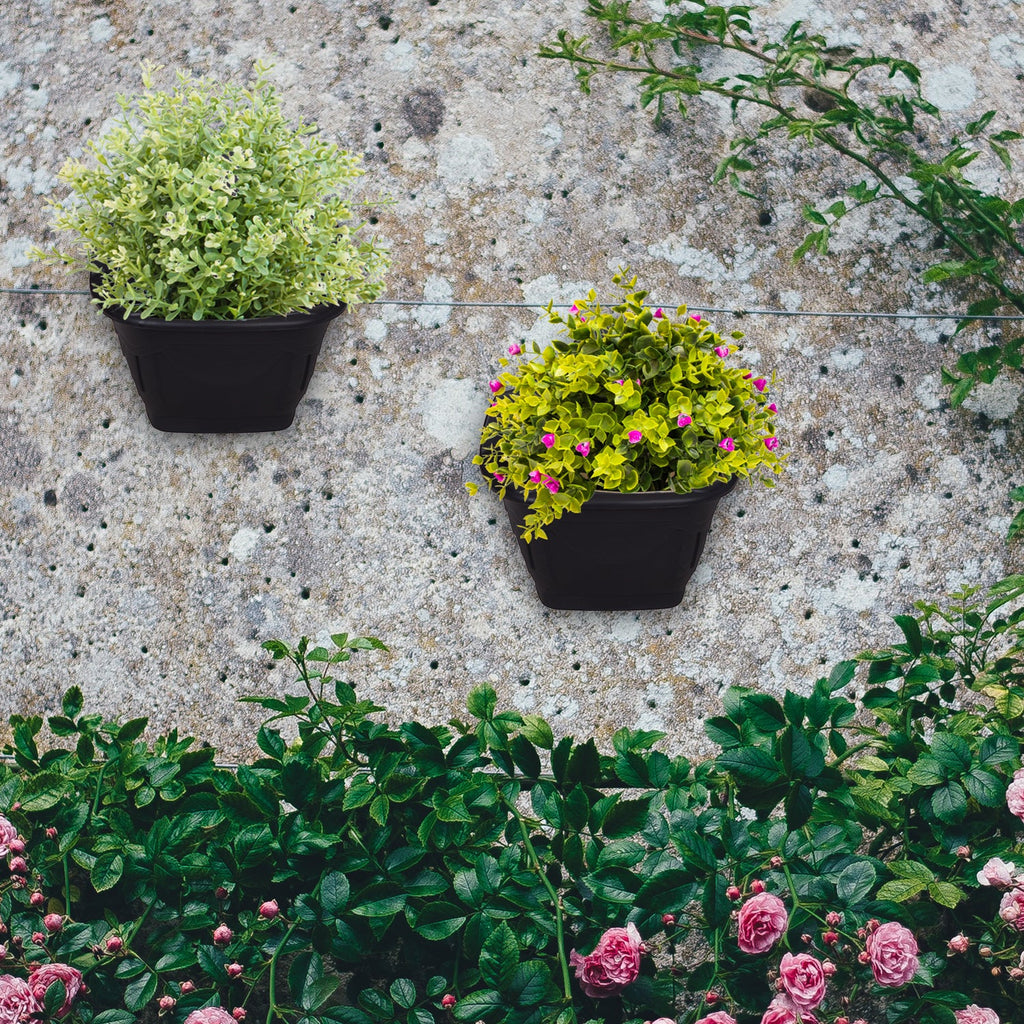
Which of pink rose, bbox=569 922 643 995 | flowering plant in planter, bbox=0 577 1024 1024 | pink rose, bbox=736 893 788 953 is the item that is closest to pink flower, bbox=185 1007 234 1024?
flowering plant in planter, bbox=0 577 1024 1024

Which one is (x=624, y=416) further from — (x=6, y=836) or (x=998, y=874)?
(x=6, y=836)

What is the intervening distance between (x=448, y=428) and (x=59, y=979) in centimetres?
107

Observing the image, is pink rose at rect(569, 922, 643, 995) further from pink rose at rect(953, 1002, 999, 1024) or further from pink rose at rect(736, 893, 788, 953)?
pink rose at rect(953, 1002, 999, 1024)

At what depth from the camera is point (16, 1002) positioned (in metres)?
0.99

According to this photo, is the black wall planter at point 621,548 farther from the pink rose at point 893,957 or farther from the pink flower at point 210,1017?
the pink flower at point 210,1017

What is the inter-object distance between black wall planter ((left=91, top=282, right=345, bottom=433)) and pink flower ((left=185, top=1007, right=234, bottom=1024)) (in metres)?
0.99

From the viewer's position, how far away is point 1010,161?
70.2 inches

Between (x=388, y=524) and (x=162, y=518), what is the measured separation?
1.35ft

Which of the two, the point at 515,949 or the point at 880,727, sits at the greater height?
the point at 515,949

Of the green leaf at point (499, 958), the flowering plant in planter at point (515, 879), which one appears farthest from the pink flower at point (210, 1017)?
Result: the green leaf at point (499, 958)

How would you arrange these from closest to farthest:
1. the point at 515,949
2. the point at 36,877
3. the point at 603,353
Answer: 1. the point at 515,949
2. the point at 36,877
3. the point at 603,353

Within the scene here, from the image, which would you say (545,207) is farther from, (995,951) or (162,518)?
(995,951)

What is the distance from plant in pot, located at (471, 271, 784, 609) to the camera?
155 centimetres

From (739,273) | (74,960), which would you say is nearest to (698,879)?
(74,960)
